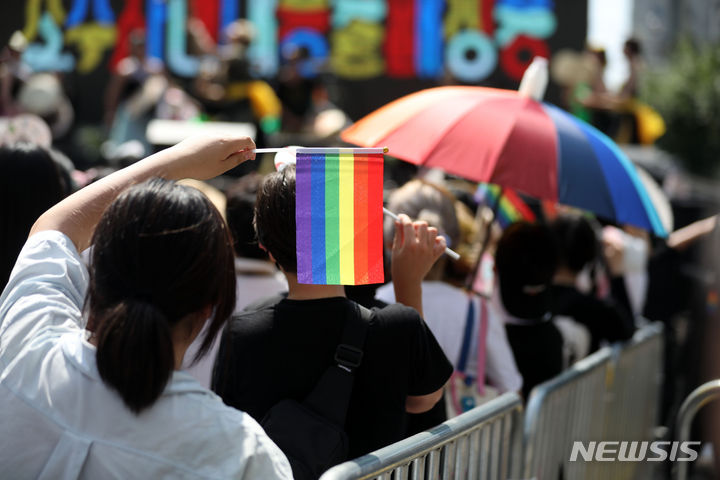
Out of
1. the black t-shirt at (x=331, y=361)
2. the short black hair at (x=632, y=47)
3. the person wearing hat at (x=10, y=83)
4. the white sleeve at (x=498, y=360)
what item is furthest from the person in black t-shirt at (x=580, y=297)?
the person wearing hat at (x=10, y=83)

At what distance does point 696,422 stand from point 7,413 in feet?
14.7

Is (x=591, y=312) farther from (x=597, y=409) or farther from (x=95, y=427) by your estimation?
(x=95, y=427)

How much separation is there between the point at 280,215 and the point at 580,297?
2781mm

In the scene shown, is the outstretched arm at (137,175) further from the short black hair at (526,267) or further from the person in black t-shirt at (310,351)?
the short black hair at (526,267)

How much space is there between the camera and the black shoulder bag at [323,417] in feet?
7.33

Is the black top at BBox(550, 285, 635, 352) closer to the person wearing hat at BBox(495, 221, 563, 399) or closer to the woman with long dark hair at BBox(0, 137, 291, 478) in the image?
the person wearing hat at BBox(495, 221, 563, 399)

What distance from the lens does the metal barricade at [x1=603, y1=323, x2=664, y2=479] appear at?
506 centimetres

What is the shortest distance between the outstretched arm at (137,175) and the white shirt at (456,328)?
1.22 m

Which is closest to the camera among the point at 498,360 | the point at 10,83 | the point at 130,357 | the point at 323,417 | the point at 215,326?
the point at 130,357

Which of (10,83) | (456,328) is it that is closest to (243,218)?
(456,328)

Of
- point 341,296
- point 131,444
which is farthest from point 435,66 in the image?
point 131,444

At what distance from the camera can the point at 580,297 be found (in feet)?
15.7

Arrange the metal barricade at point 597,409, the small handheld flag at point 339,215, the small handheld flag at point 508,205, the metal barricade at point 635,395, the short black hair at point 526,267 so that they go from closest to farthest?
the small handheld flag at point 339,215
the metal barricade at point 597,409
the short black hair at point 526,267
the metal barricade at point 635,395
the small handheld flag at point 508,205

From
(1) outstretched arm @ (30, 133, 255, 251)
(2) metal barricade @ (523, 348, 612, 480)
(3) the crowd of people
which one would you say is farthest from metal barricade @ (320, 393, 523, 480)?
(1) outstretched arm @ (30, 133, 255, 251)
